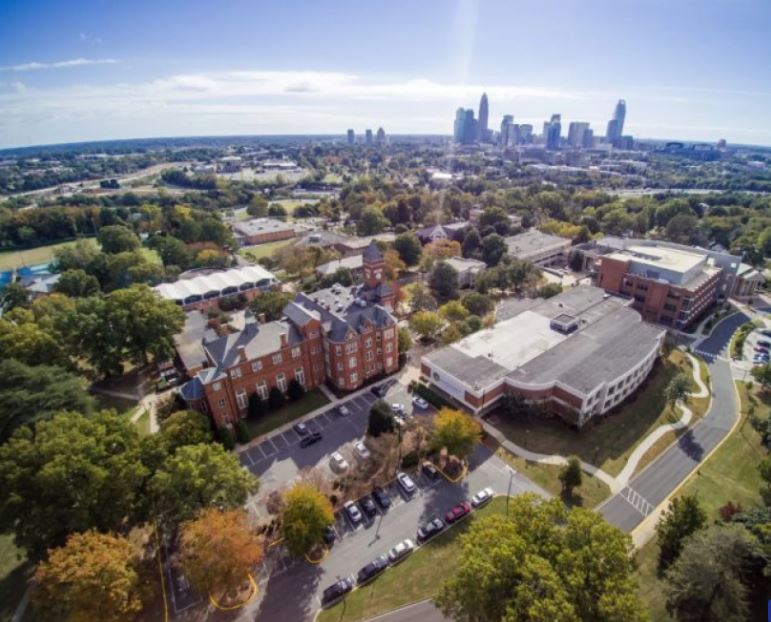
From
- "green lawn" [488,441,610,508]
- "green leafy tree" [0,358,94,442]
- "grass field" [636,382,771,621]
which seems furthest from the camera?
"green lawn" [488,441,610,508]

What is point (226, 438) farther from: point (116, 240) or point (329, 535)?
point (116, 240)

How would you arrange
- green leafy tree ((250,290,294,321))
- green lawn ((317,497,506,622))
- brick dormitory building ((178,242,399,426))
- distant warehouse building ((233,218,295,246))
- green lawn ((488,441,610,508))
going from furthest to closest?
distant warehouse building ((233,218,295,246)) < green leafy tree ((250,290,294,321)) < brick dormitory building ((178,242,399,426)) < green lawn ((488,441,610,508)) < green lawn ((317,497,506,622))

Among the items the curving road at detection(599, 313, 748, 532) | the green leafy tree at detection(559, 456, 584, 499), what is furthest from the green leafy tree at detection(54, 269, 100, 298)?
the curving road at detection(599, 313, 748, 532)

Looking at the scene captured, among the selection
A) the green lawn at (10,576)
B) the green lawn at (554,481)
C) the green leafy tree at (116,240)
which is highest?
the green leafy tree at (116,240)

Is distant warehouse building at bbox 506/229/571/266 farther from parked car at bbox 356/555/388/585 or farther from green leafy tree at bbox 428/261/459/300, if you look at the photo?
parked car at bbox 356/555/388/585

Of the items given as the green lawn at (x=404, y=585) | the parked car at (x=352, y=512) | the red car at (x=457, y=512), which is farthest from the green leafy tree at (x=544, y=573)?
the parked car at (x=352, y=512)

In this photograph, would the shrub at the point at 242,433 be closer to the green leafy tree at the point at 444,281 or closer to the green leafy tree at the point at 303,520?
the green leafy tree at the point at 303,520

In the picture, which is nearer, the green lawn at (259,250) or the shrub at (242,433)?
the shrub at (242,433)
